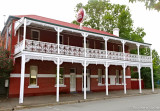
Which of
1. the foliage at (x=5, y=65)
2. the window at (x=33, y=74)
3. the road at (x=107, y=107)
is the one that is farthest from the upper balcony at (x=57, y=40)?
the road at (x=107, y=107)

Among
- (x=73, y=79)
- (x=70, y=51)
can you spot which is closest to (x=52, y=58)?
(x=70, y=51)

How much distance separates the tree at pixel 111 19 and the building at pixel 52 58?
13185 mm

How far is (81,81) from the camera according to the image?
58.0 feet

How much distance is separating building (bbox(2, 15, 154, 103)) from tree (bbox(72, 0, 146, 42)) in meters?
13.2

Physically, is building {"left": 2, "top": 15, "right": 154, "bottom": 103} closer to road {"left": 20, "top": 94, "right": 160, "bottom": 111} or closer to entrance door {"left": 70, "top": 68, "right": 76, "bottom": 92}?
entrance door {"left": 70, "top": 68, "right": 76, "bottom": 92}

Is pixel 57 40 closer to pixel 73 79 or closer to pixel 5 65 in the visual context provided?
pixel 73 79

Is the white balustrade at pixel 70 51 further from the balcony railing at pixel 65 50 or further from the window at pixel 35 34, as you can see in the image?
the window at pixel 35 34

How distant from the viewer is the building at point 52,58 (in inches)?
490

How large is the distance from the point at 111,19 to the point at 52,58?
2399cm

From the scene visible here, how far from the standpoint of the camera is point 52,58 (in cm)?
1285

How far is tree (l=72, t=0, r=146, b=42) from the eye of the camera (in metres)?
32.6

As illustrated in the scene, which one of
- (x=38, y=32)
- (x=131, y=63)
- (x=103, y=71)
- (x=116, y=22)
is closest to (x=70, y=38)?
(x=38, y=32)

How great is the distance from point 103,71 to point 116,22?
17782 millimetres

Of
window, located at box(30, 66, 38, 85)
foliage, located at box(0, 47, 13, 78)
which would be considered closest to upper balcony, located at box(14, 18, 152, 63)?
foliage, located at box(0, 47, 13, 78)
